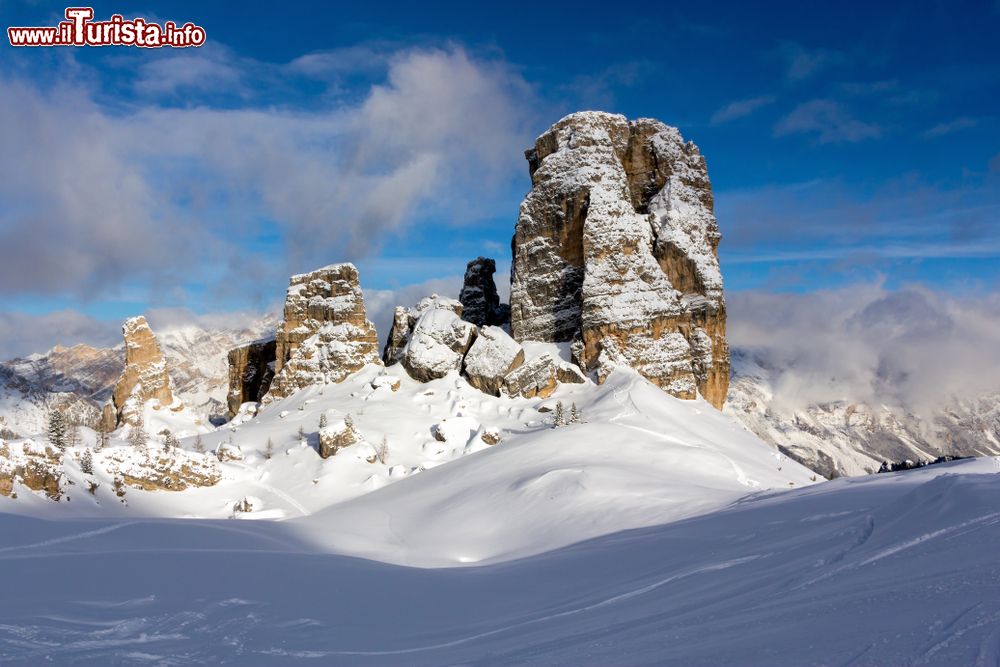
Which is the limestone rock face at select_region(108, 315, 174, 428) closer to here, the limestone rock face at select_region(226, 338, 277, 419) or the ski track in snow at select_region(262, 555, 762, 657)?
the limestone rock face at select_region(226, 338, 277, 419)

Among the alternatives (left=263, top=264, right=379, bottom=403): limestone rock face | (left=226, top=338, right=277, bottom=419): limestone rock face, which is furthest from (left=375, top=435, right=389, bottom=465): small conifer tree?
(left=226, top=338, right=277, bottom=419): limestone rock face

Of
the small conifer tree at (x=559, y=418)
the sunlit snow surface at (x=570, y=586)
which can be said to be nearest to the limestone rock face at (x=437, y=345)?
the small conifer tree at (x=559, y=418)

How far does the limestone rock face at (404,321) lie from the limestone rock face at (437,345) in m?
3.03

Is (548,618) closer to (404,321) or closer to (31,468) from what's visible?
(31,468)

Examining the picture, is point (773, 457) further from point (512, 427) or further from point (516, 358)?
point (516, 358)

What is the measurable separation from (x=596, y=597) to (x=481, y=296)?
7001 cm

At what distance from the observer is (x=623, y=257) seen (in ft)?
204

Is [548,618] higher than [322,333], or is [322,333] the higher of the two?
[322,333]

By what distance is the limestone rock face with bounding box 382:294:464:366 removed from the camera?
68750 millimetres

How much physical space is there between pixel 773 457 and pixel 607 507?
29649mm

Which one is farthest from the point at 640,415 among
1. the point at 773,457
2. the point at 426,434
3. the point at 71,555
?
the point at 71,555

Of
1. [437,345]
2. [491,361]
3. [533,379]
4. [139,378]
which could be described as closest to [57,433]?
[437,345]

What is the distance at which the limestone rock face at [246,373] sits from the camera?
73.8 m

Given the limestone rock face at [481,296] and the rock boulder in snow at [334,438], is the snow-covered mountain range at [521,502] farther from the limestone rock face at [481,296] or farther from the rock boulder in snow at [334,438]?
the limestone rock face at [481,296]
